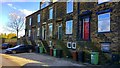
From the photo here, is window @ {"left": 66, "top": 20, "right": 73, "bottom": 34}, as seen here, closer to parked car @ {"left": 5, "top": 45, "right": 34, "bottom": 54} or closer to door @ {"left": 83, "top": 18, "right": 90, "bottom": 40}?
door @ {"left": 83, "top": 18, "right": 90, "bottom": 40}

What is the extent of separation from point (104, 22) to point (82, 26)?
4272mm

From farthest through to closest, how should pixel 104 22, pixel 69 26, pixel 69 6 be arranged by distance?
pixel 69 6 → pixel 69 26 → pixel 104 22

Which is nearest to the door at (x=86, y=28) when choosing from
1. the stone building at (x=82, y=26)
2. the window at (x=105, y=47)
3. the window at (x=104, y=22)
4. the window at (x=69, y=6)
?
the stone building at (x=82, y=26)

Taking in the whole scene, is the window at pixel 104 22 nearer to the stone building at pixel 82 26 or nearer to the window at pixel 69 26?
the stone building at pixel 82 26

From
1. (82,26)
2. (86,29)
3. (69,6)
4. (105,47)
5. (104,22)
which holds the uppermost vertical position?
(69,6)

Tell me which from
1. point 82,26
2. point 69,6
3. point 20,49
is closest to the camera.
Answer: point 82,26

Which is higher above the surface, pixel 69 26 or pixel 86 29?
pixel 69 26

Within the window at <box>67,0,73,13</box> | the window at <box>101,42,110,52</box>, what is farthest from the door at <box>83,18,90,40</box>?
the window at <box>67,0,73,13</box>

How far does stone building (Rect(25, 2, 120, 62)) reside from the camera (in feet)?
58.4

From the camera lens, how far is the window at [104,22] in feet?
60.0

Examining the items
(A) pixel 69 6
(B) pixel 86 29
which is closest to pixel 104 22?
(B) pixel 86 29

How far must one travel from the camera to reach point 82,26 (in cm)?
2273

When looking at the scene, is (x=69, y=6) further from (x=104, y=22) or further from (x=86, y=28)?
(x=104, y=22)

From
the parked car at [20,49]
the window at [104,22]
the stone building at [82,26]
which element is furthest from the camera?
the parked car at [20,49]
